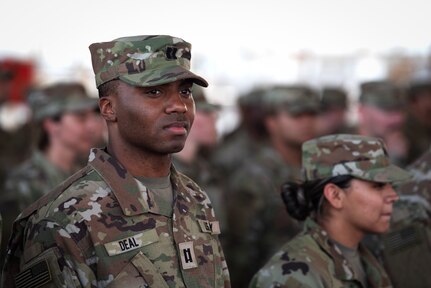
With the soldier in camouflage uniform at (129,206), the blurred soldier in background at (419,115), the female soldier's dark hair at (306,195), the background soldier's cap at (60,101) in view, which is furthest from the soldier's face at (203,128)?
the soldier in camouflage uniform at (129,206)

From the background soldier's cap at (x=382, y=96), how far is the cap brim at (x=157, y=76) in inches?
226

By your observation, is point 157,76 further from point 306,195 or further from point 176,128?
point 306,195

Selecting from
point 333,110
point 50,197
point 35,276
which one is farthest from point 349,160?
point 333,110

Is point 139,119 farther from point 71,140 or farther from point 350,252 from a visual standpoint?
point 71,140

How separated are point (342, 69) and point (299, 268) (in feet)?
39.9

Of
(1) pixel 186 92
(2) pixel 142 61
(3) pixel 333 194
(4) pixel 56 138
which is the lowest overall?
(4) pixel 56 138

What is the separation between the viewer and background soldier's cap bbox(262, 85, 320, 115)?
884cm

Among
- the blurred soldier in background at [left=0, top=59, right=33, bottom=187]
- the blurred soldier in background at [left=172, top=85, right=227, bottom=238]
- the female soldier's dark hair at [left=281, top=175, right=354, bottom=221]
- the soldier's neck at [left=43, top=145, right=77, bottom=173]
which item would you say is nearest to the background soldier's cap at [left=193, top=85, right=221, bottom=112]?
the blurred soldier in background at [left=172, top=85, right=227, bottom=238]

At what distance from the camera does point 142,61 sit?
3494 millimetres

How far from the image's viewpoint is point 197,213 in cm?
376

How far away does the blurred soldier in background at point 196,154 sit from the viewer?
7332mm

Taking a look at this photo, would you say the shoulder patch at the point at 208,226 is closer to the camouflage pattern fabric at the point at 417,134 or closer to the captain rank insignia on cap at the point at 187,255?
the captain rank insignia on cap at the point at 187,255

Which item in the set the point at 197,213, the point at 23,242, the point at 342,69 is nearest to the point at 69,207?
the point at 23,242

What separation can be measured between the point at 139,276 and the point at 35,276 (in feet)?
1.25
